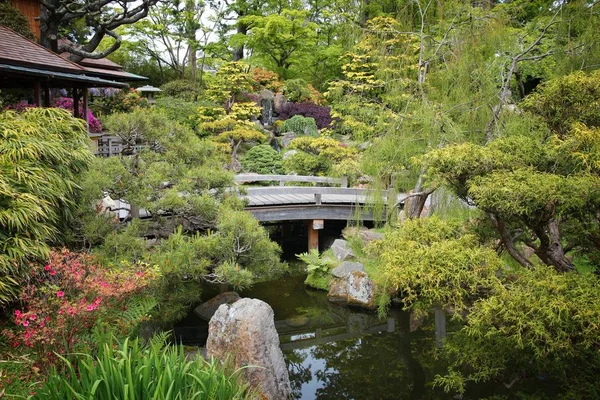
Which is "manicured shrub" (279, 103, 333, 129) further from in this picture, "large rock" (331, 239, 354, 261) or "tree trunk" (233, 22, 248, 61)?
"large rock" (331, 239, 354, 261)

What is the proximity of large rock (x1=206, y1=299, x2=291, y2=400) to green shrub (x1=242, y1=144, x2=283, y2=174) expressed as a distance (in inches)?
369

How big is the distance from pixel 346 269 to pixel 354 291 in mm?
481

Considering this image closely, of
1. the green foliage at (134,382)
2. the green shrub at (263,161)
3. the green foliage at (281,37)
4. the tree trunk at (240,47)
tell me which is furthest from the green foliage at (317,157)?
the green foliage at (134,382)

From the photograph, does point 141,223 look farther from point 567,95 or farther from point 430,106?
point 567,95

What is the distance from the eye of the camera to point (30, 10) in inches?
432

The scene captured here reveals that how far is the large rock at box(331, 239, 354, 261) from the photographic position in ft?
29.6

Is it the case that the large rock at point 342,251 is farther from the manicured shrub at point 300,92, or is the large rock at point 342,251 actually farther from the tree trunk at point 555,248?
the manicured shrub at point 300,92

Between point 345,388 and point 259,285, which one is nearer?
point 345,388

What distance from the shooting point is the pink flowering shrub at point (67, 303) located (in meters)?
3.38

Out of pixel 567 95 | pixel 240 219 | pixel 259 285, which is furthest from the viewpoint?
pixel 259 285

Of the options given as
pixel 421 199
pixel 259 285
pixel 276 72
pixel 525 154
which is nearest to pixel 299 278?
pixel 259 285

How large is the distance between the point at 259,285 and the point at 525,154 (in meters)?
6.20

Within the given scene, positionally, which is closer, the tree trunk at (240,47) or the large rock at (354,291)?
the large rock at (354,291)

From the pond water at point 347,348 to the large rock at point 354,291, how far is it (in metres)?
0.14
